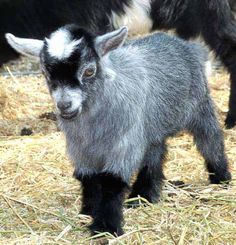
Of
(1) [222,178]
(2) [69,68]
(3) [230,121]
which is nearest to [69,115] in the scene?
(2) [69,68]

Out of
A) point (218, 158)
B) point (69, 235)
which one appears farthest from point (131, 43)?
point (69, 235)

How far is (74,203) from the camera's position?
4320 millimetres

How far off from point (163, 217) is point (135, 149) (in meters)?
0.37

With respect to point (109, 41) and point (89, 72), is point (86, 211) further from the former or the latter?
point (109, 41)

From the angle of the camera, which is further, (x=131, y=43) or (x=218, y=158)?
(x=218, y=158)

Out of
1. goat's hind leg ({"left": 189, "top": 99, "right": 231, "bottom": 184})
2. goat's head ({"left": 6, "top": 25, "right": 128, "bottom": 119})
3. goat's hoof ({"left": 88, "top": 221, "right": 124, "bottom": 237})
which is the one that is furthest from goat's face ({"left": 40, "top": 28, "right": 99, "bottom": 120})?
goat's hind leg ({"left": 189, "top": 99, "right": 231, "bottom": 184})

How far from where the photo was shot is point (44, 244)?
3584 mm

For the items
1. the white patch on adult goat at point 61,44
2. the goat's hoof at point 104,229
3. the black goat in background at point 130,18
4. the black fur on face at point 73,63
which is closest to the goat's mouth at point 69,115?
the black fur on face at point 73,63

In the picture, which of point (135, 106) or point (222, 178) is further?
point (222, 178)

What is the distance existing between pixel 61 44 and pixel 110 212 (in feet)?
2.75

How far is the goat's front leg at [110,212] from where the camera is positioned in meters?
3.67

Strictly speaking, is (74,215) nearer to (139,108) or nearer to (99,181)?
(99,181)

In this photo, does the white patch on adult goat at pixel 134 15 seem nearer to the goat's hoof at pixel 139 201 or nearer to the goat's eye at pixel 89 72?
the goat's hoof at pixel 139 201

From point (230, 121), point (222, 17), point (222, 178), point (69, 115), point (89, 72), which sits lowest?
point (230, 121)
